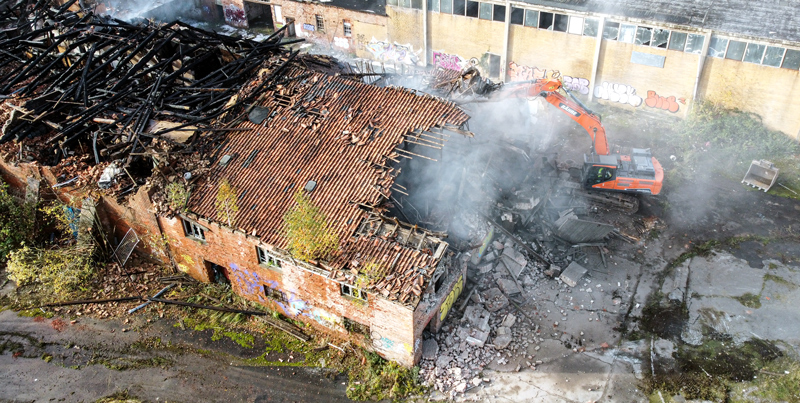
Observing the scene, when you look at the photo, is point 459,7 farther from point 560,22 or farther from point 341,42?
point 341,42

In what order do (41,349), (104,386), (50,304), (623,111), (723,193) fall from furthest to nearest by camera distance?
1. (623,111)
2. (723,193)
3. (50,304)
4. (41,349)
5. (104,386)

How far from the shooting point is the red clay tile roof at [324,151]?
57.2 feet

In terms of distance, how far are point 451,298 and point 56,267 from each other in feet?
46.9

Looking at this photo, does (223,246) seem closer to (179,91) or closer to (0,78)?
(179,91)

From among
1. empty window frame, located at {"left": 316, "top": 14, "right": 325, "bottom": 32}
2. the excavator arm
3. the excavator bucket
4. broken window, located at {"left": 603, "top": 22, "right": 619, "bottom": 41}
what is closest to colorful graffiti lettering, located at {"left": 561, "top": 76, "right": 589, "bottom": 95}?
broken window, located at {"left": 603, "top": 22, "right": 619, "bottom": 41}

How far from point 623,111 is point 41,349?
2963 centimetres

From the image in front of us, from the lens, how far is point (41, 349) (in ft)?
61.9

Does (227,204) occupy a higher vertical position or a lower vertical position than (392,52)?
higher

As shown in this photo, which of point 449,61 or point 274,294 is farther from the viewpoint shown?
point 449,61

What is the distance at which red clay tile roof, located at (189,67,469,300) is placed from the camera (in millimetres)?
17422

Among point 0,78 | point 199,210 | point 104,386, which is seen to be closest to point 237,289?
point 199,210

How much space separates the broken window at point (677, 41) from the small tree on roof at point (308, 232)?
21.4m

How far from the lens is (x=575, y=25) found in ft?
98.7

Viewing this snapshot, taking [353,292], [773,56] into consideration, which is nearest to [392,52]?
[773,56]
